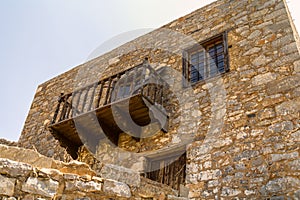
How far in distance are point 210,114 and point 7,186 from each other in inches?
132

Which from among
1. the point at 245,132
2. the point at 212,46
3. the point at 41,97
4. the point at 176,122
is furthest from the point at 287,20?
the point at 41,97

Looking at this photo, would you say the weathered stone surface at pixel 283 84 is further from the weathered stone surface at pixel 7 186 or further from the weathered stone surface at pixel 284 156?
the weathered stone surface at pixel 7 186

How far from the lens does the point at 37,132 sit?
782 centimetres

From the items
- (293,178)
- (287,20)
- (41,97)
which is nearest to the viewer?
(293,178)

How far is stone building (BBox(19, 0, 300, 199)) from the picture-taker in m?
3.88

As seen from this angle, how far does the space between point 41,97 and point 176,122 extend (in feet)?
17.4

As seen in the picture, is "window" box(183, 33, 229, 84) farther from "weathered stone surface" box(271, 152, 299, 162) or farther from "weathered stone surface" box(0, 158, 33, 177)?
"weathered stone surface" box(0, 158, 33, 177)

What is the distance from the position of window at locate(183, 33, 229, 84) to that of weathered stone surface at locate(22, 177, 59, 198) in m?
3.69

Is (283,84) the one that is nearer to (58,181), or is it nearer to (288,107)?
(288,107)

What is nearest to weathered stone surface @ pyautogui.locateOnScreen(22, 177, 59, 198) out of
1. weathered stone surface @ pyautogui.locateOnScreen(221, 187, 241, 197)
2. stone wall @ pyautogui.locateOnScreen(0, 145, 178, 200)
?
stone wall @ pyautogui.locateOnScreen(0, 145, 178, 200)

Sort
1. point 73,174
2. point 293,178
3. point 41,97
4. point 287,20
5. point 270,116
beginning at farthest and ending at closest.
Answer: point 41,97, point 287,20, point 270,116, point 293,178, point 73,174

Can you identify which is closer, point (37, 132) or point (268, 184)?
point (268, 184)

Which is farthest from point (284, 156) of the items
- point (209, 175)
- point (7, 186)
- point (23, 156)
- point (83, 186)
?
point (7, 186)

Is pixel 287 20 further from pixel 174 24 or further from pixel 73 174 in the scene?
pixel 73 174
